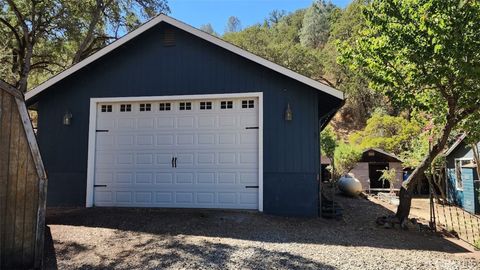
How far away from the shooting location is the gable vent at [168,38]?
9281mm

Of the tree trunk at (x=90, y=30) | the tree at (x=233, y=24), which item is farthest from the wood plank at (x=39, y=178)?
the tree at (x=233, y=24)

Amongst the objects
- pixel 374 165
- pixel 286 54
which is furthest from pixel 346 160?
pixel 286 54

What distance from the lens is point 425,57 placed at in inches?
284

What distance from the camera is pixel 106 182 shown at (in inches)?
365

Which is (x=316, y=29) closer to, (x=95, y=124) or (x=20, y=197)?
(x=95, y=124)

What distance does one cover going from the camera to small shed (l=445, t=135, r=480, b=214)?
1474 centimetres

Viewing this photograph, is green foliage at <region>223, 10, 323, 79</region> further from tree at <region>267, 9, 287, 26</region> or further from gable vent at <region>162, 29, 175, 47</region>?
tree at <region>267, 9, 287, 26</region>

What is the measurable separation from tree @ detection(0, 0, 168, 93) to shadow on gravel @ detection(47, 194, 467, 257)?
964 cm

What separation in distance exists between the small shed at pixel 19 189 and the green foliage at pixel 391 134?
23.1 m

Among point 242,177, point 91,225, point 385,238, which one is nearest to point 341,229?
point 385,238

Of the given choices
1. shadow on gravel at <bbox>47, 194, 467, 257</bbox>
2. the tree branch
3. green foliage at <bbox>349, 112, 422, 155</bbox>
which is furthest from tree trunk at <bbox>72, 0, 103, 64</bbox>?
green foliage at <bbox>349, 112, 422, 155</bbox>

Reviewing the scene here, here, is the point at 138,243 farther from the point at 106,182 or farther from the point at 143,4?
the point at 143,4

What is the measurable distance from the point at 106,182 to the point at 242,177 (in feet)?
10.9

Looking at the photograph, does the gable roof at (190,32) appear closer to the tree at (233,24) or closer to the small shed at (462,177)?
the small shed at (462,177)
